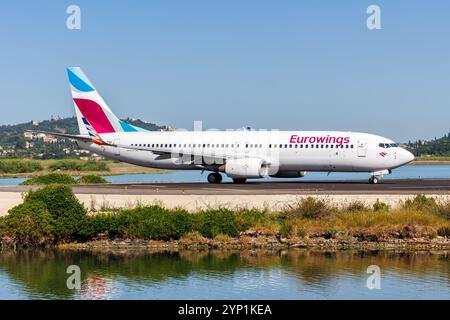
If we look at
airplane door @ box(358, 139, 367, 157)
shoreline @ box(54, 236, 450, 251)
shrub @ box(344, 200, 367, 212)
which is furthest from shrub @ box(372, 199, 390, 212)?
airplane door @ box(358, 139, 367, 157)

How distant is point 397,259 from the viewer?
34031 mm

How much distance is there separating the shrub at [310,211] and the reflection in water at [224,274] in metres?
3.76

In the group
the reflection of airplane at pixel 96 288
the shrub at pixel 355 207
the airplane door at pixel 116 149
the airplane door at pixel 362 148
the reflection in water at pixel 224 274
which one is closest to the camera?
the reflection of airplane at pixel 96 288

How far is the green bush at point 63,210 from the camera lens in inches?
1499

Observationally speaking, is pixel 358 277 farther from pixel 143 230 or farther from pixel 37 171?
pixel 37 171

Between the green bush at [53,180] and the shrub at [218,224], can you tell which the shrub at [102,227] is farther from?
the green bush at [53,180]

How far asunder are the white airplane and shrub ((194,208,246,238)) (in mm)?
23243

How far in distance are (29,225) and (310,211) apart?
1300 centimetres

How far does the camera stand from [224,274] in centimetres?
3105

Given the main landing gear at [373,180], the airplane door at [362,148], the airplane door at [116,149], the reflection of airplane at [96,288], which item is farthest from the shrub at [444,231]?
Answer: the airplane door at [116,149]

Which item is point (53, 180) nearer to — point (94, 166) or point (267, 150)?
point (267, 150)

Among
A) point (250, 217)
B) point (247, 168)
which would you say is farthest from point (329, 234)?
point (247, 168)

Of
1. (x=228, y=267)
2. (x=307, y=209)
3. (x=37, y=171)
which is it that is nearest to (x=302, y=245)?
(x=307, y=209)

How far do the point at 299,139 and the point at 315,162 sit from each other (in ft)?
7.06
